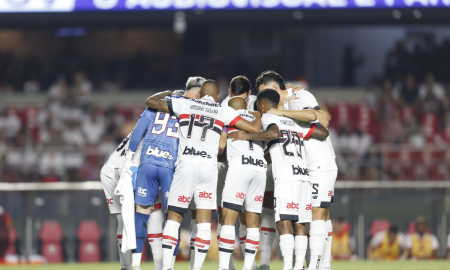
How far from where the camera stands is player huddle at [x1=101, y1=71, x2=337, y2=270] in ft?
22.0

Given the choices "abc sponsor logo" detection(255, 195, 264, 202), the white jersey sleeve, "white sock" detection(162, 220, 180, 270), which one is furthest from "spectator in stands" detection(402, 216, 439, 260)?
"white sock" detection(162, 220, 180, 270)

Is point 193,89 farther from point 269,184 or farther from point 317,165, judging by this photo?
point 317,165

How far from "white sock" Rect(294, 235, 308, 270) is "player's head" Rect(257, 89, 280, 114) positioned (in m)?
1.51

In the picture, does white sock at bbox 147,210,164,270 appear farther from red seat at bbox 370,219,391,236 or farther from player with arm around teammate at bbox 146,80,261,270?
red seat at bbox 370,219,391,236

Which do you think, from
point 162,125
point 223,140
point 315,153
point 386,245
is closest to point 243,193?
point 223,140

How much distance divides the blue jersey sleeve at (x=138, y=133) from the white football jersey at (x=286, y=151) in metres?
1.34

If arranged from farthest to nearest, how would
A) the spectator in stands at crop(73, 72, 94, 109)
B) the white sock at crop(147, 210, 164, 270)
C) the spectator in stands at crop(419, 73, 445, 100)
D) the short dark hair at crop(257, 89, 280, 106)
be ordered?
the spectator in stands at crop(419, 73, 445, 100) → the spectator in stands at crop(73, 72, 94, 109) → the short dark hair at crop(257, 89, 280, 106) → the white sock at crop(147, 210, 164, 270)

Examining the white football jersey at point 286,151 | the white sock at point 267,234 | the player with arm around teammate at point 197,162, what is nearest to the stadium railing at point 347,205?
the white sock at point 267,234

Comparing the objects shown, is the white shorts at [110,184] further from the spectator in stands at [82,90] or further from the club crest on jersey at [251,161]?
the spectator in stands at [82,90]

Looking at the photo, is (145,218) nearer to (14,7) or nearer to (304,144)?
(304,144)

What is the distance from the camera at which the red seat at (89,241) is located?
13734 mm

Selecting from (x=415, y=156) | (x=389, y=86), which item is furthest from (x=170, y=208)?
(x=389, y=86)

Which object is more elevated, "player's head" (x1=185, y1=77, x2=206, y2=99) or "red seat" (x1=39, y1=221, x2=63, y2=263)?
"player's head" (x1=185, y1=77, x2=206, y2=99)

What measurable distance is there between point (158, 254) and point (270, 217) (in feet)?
4.81
